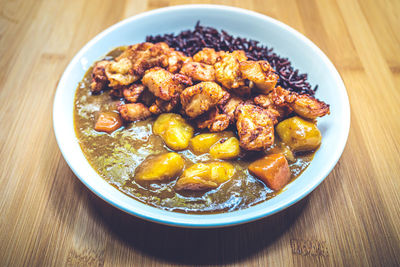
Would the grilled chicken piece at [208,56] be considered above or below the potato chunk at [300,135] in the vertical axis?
above

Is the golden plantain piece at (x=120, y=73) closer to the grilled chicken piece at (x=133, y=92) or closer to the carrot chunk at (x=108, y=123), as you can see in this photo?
the grilled chicken piece at (x=133, y=92)

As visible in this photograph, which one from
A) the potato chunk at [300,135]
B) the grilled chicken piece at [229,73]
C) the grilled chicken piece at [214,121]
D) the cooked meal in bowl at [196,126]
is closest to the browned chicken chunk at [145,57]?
the cooked meal in bowl at [196,126]

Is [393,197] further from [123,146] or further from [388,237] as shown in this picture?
[123,146]

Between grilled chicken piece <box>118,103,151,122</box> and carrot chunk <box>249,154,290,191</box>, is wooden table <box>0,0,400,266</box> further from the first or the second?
grilled chicken piece <box>118,103,151,122</box>

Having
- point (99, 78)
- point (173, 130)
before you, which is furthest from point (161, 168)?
point (99, 78)

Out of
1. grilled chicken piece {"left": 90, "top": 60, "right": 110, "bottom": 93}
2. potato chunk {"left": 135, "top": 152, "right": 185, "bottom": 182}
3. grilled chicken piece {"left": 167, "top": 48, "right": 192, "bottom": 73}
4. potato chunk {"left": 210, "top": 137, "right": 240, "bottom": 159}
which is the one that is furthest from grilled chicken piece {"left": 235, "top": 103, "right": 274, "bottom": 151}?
grilled chicken piece {"left": 90, "top": 60, "right": 110, "bottom": 93}
